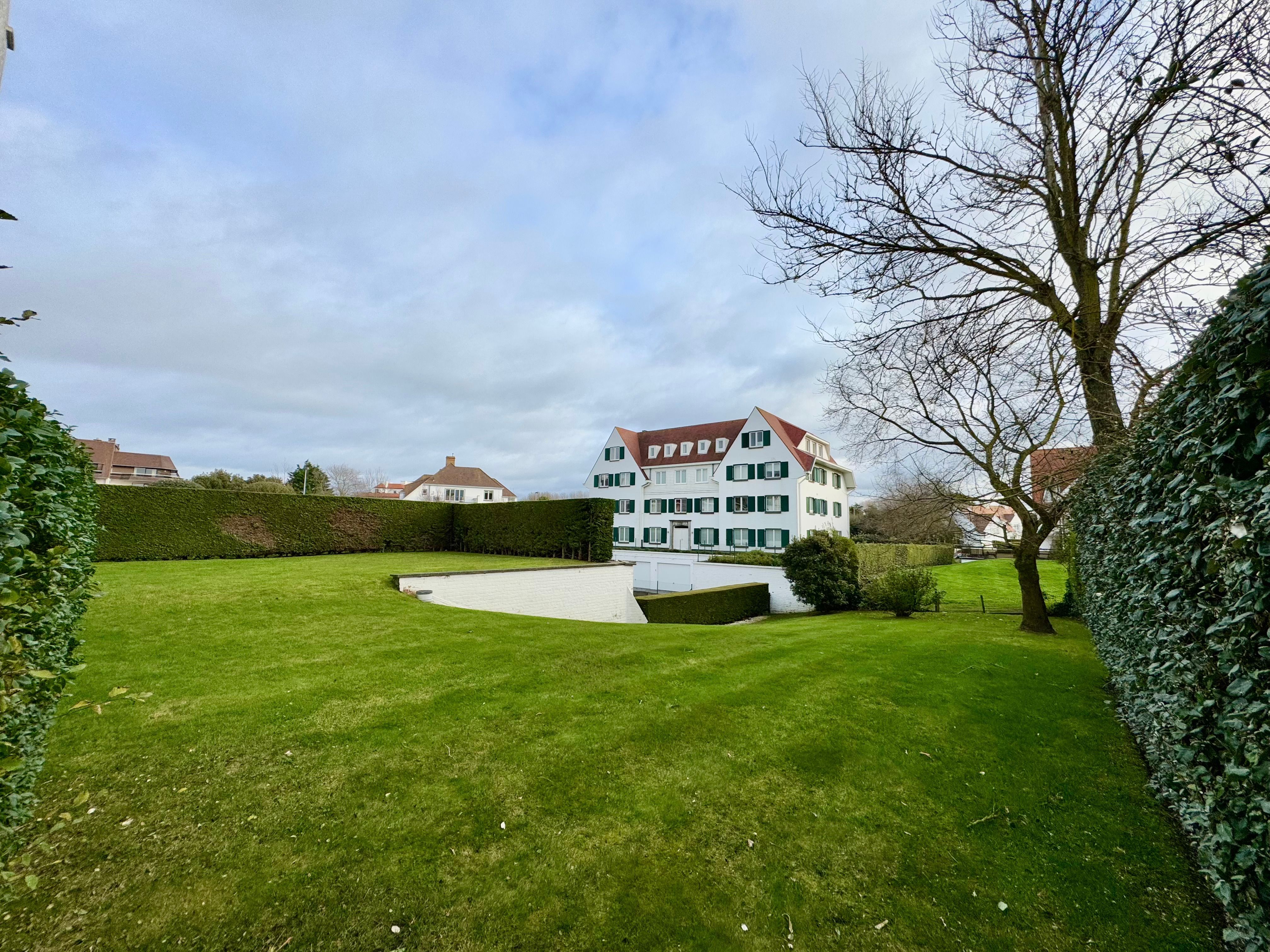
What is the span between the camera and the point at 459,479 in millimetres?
63312

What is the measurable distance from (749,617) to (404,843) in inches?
754

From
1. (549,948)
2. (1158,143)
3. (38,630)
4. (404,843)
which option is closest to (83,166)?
(38,630)

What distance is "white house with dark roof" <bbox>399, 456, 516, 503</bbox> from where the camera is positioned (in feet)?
Result: 202

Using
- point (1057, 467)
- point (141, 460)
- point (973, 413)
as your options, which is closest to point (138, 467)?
point (141, 460)

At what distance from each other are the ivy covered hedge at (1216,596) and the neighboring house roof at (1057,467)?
4586 mm

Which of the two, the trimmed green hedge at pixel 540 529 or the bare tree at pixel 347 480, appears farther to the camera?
the bare tree at pixel 347 480

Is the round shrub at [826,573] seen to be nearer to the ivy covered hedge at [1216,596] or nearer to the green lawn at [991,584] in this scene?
the green lawn at [991,584]

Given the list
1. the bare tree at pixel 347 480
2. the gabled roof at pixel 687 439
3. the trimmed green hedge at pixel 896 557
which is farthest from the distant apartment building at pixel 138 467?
the trimmed green hedge at pixel 896 557

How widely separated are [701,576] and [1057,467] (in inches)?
647

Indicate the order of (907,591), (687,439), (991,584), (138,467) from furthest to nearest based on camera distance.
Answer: (138,467) → (687,439) → (991,584) → (907,591)

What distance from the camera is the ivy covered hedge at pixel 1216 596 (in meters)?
1.71

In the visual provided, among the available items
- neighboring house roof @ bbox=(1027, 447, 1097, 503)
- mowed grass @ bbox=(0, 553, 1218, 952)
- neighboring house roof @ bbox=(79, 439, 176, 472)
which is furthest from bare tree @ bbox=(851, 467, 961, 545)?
neighboring house roof @ bbox=(79, 439, 176, 472)

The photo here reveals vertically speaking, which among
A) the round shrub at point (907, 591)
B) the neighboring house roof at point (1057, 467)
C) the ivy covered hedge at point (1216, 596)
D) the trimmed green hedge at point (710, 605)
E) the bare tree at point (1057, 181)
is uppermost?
the bare tree at point (1057, 181)

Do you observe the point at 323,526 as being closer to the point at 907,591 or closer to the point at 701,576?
the point at 701,576
